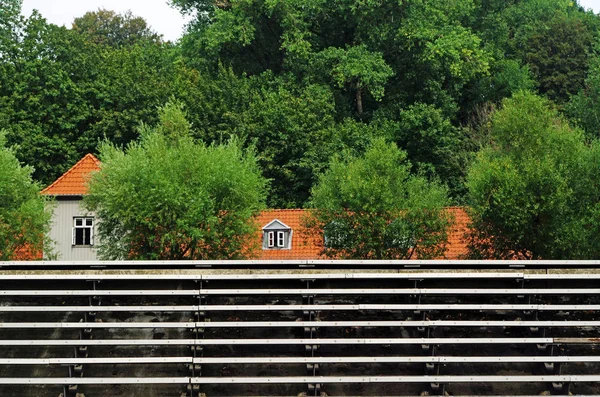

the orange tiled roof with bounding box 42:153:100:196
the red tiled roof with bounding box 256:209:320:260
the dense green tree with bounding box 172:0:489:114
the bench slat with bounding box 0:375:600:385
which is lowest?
the bench slat with bounding box 0:375:600:385

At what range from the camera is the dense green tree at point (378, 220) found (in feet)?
102

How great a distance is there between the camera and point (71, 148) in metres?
47.5

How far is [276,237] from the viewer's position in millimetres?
38094

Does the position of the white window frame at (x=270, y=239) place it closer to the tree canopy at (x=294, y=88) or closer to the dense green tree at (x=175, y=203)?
the dense green tree at (x=175, y=203)

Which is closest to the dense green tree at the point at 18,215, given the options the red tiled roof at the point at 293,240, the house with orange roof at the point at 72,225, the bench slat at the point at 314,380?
the house with orange roof at the point at 72,225

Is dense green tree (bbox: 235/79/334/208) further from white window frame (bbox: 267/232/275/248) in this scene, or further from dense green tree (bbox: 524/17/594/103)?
dense green tree (bbox: 524/17/594/103)

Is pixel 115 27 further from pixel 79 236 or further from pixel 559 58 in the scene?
pixel 79 236

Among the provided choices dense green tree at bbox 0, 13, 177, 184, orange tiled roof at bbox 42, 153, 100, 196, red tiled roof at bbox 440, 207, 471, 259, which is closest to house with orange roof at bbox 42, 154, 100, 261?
orange tiled roof at bbox 42, 153, 100, 196

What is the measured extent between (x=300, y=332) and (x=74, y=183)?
24615 mm

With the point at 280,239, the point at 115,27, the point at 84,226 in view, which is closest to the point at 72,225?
the point at 84,226

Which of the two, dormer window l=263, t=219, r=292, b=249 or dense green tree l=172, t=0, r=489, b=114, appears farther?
dense green tree l=172, t=0, r=489, b=114

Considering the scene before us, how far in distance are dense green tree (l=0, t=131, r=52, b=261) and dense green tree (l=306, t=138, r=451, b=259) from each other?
8948 millimetres

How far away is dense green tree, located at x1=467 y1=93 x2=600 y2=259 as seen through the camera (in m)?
29.5

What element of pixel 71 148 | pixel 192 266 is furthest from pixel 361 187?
pixel 71 148
